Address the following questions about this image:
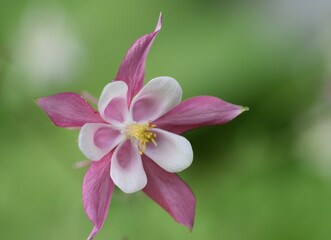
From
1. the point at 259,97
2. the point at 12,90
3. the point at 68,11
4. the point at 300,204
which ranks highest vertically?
the point at 68,11

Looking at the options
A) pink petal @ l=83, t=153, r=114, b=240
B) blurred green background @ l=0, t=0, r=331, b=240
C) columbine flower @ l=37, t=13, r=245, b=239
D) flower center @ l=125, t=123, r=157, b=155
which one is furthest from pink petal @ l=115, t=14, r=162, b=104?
blurred green background @ l=0, t=0, r=331, b=240

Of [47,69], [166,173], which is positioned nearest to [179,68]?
[47,69]

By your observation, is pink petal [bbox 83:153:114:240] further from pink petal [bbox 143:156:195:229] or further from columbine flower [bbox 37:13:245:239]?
pink petal [bbox 143:156:195:229]

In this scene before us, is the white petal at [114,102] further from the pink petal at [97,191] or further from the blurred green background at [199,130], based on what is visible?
the blurred green background at [199,130]

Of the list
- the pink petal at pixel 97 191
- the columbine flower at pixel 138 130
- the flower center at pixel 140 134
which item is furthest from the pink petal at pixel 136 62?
the pink petal at pixel 97 191

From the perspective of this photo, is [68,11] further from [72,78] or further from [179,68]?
[179,68]
